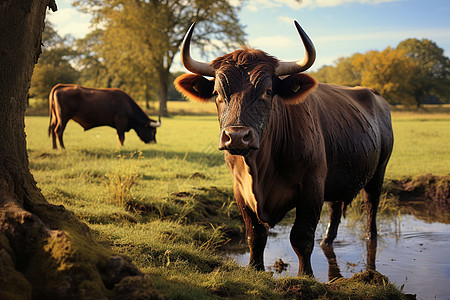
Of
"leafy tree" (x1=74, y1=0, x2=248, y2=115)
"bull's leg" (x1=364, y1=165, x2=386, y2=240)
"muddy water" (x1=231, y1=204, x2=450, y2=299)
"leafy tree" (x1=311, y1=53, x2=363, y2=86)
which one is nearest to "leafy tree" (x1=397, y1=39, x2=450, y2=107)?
"leafy tree" (x1=311, y1=53, x2=363, y2=86)

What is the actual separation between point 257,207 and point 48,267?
226 cm

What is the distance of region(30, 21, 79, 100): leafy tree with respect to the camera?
3746 centimetres

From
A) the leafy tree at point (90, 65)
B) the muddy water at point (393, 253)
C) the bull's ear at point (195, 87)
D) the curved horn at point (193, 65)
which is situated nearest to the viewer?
the curved horn at point (193, 65)

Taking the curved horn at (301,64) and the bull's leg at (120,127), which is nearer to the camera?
the curved horn at (301,64)

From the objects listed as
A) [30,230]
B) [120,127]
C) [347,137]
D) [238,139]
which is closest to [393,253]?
[347,137]

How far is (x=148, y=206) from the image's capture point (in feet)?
20.9

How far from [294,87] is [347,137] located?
59.5 inches

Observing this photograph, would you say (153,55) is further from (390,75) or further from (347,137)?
(347,137)

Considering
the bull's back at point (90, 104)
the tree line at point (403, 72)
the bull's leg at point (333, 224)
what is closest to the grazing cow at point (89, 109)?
the bull's back at point (90, 104)

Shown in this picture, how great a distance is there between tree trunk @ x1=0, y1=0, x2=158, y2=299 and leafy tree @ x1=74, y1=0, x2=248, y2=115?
34.7 m

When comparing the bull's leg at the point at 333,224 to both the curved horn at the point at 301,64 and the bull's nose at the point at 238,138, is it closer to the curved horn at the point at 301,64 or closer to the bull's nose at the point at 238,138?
the curved horn at the point at 301,64

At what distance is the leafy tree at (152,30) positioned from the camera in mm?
36688

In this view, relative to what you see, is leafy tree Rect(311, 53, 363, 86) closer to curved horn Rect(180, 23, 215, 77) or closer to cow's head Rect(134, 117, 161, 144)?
cow's head Rect(134, 117, 161, 144)

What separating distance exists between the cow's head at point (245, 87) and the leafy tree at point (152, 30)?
3403cm
